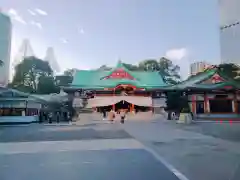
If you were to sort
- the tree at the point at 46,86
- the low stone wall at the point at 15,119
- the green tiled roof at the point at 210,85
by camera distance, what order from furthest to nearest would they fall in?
1. the tree at the point at 46,86
2. the green tiled roof at the point at 210,85
3. the low stone wall at the point at 15,119

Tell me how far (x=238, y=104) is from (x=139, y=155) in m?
25.4

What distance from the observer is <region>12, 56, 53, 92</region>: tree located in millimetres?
40594

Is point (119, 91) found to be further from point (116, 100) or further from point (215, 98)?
point (215, 98)

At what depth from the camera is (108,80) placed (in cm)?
3500

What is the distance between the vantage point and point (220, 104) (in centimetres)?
3011

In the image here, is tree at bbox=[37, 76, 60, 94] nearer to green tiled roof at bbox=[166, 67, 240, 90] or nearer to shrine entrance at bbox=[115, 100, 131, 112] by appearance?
shrine entrance at bbox=[115, 100, 131, 112]

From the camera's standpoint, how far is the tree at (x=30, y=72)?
133 feet

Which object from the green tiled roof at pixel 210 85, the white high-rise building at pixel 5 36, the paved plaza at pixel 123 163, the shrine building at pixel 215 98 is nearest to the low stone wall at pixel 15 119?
the white high-rise building at pixel 5 36

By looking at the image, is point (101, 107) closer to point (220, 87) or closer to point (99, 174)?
point (220, 87)

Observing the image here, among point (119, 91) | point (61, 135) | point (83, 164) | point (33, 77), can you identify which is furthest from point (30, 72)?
point (83, 164)

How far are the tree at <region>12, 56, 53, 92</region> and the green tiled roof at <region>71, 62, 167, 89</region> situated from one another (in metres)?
8.97

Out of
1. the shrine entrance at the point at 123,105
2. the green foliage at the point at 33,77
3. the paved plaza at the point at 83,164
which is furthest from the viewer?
the green foliage at the point at 33,77

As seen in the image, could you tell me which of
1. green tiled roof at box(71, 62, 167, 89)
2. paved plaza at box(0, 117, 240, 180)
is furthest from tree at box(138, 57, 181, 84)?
paved plaza at box(0, 117, 240, 180)

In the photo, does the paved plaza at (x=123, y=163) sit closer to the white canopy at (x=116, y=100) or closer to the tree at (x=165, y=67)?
the white canopy at (x=116, y=100)
